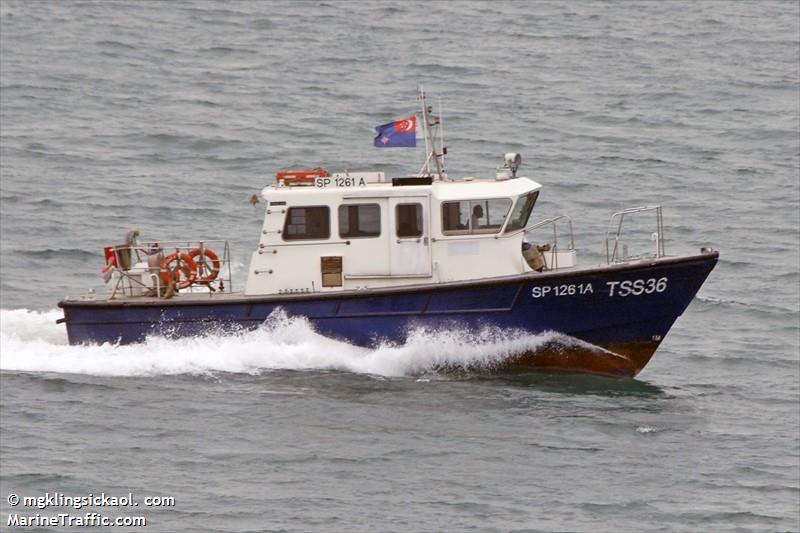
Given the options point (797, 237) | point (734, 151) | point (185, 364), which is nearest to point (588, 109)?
point (734, 151)

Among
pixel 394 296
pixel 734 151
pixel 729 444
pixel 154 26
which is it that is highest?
pixel 154 26

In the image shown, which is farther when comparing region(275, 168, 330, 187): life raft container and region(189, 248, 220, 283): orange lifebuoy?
region(189, 248, 220, 283): orange lifebuoy

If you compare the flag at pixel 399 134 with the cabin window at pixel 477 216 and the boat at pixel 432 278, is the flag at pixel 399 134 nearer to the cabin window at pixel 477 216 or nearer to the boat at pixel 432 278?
the boat at pixel 432 278

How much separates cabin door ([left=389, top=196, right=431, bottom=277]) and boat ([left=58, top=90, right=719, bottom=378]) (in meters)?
0.02

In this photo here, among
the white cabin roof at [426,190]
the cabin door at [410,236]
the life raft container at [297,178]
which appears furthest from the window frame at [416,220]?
the life raft container at [297,178]

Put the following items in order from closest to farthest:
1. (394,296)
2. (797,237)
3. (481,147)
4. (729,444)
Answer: (729,444), (394,296), (797,237), (481,147)

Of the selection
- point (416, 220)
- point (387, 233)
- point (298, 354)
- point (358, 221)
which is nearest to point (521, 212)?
point (416, 220)

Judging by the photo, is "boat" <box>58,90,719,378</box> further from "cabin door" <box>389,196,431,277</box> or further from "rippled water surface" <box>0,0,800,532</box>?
"rippled water surface" <box>0,0,800,532</box>

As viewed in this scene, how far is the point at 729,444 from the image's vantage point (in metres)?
20.5

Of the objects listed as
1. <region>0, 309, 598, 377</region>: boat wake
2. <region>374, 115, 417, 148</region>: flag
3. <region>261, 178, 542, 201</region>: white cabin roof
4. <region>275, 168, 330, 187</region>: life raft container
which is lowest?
<region>0, 309, 598, 377</region>: boat wake

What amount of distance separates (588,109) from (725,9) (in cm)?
1374

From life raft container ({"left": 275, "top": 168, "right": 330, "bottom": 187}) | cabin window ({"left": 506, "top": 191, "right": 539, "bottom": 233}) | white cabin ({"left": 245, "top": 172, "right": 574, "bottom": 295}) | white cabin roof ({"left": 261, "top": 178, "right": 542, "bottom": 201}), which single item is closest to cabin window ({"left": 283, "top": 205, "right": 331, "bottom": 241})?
white cabin ({"left": 245, "top": 172, "right": 574, "bottom": 295})

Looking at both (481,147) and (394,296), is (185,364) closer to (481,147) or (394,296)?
(394,296)

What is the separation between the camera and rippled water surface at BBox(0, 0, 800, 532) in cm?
1884
